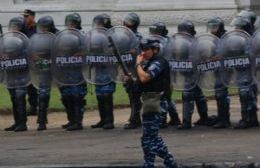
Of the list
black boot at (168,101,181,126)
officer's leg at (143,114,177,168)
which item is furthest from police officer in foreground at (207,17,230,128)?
officer's leg at (143,114,177,168)

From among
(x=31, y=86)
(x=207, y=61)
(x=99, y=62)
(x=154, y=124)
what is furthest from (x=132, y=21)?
(x=154, y=124)

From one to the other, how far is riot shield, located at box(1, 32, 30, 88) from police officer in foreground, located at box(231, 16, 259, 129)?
375 centimetres

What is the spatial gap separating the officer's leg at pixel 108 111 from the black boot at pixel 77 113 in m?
0.45

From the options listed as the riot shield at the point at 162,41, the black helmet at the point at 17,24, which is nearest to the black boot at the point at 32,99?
the black helmet at the point at 17,24

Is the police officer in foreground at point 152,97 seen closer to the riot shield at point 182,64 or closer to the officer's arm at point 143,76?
the officer's arm at point 143,76

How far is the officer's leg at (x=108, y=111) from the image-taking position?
17156 mm

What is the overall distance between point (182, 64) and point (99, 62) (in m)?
1.47

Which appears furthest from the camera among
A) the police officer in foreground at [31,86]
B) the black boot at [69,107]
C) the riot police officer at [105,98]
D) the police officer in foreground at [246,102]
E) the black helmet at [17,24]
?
the police officer in foreground at [31,86]

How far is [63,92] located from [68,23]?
1224 mm

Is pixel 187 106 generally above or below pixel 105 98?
below

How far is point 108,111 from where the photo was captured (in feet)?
56.4

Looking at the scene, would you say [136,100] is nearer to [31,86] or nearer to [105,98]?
[105,98]

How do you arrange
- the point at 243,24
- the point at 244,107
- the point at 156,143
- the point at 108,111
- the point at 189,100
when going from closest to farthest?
the point at 156,143
the point at 244,107
the point at 243,24
the point at 189,100
the point at 108,111

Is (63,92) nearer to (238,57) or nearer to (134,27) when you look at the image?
(134,27)
